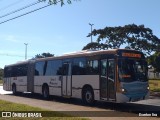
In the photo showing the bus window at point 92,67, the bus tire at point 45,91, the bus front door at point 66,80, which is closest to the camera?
the bus window at point 92,67

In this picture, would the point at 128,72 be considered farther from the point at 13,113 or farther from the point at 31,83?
the point at 31,83

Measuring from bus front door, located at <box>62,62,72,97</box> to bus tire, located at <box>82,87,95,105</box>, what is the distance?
1.60 metres

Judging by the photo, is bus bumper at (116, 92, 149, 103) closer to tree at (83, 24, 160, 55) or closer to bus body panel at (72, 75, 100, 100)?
bus body panel at (72, 75, 100, 100)

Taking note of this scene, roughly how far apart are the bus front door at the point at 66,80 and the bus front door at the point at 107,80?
353 centimetres

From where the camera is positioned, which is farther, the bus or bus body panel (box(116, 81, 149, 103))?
the bus

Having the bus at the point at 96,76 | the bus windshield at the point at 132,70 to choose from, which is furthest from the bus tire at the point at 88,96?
the bus windshield at the point at 132,70

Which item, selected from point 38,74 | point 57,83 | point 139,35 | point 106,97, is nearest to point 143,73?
point 106,97

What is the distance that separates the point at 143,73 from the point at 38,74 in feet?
33.5

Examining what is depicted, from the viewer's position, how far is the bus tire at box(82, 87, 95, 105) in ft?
61.9

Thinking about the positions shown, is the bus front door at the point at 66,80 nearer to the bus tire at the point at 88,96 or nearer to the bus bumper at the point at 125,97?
the bus tire at the point at 88,96

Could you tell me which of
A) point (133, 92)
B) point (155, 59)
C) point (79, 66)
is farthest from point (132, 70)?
point (155, 59)

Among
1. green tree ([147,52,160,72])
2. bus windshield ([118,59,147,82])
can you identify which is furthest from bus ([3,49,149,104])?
Answer: green tree ([147,52,160,72])

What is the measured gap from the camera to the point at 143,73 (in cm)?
1786

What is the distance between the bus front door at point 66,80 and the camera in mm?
21100
